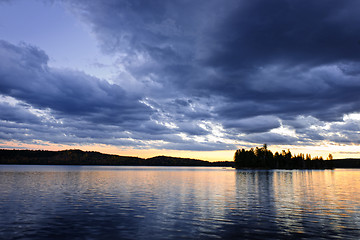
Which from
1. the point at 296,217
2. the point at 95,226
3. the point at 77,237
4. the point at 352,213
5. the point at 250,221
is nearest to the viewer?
the point at 77,237

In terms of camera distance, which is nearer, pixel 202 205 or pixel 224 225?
pixel 224 225

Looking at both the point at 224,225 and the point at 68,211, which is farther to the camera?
the point at 68,211

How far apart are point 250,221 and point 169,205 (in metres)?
14.0

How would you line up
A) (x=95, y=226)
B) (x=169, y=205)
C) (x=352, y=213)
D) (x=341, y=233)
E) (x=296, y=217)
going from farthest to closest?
(x=169, y=205) → (x=352, y=213) → (x=296, y=217) → (x=95, y=226) → (x=341, y=233)

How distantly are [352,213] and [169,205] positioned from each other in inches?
974

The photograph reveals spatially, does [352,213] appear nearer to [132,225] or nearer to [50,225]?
[132,225]

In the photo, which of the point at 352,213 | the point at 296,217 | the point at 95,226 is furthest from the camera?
the point at 352,213

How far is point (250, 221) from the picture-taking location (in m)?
29.8

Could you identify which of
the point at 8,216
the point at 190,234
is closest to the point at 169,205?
the point at 190,234

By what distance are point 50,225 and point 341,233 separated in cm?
2829

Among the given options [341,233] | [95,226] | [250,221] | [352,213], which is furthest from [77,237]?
[352,213]

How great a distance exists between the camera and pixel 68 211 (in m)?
34.8

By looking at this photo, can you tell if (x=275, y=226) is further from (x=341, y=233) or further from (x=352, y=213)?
(x=352, y=213)

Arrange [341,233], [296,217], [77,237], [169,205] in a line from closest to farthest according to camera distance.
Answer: [77,237] < [341,233] < [296,217] < [169,205]
